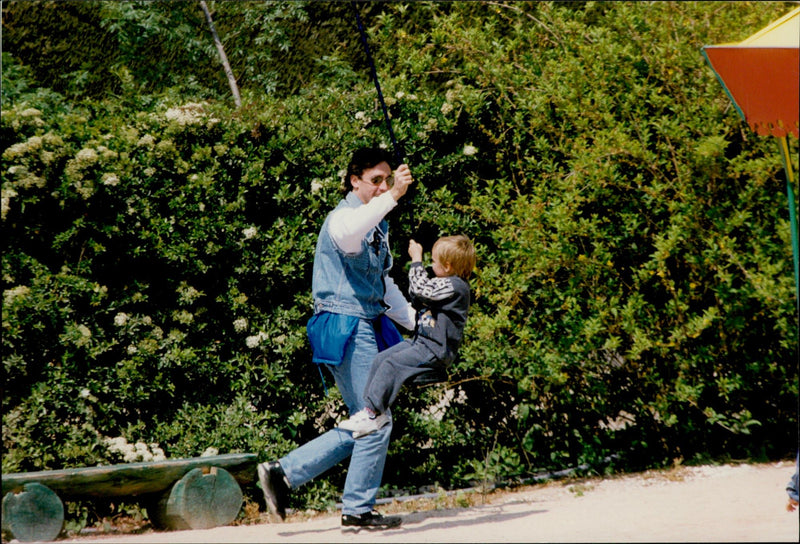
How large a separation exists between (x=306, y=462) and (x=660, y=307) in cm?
223

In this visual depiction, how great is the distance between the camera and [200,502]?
4.43m

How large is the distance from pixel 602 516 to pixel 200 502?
2.00 m

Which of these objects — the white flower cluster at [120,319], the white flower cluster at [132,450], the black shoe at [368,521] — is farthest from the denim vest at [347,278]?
the white flower cluster at [132,450]

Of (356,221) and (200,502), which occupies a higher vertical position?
(356,221)

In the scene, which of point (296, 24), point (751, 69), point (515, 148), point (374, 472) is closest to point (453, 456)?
point (374, 472)

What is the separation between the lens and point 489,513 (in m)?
4.35

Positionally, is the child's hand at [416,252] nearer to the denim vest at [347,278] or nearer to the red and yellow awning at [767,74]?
the denim vest at [347,278]

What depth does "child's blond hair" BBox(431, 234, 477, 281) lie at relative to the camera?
13.8 ft

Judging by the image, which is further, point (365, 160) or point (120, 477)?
point (120, 477)

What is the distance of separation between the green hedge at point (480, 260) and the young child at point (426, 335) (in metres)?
0.56

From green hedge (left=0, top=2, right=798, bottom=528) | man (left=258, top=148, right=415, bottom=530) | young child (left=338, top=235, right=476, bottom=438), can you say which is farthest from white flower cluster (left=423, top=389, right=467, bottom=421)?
man (left=258, top=148, right=415, bottom=530)

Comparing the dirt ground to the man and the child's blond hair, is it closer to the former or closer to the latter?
the man

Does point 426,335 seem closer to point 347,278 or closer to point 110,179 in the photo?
point 347,278

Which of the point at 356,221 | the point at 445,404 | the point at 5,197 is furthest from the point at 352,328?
the point at 5,197
